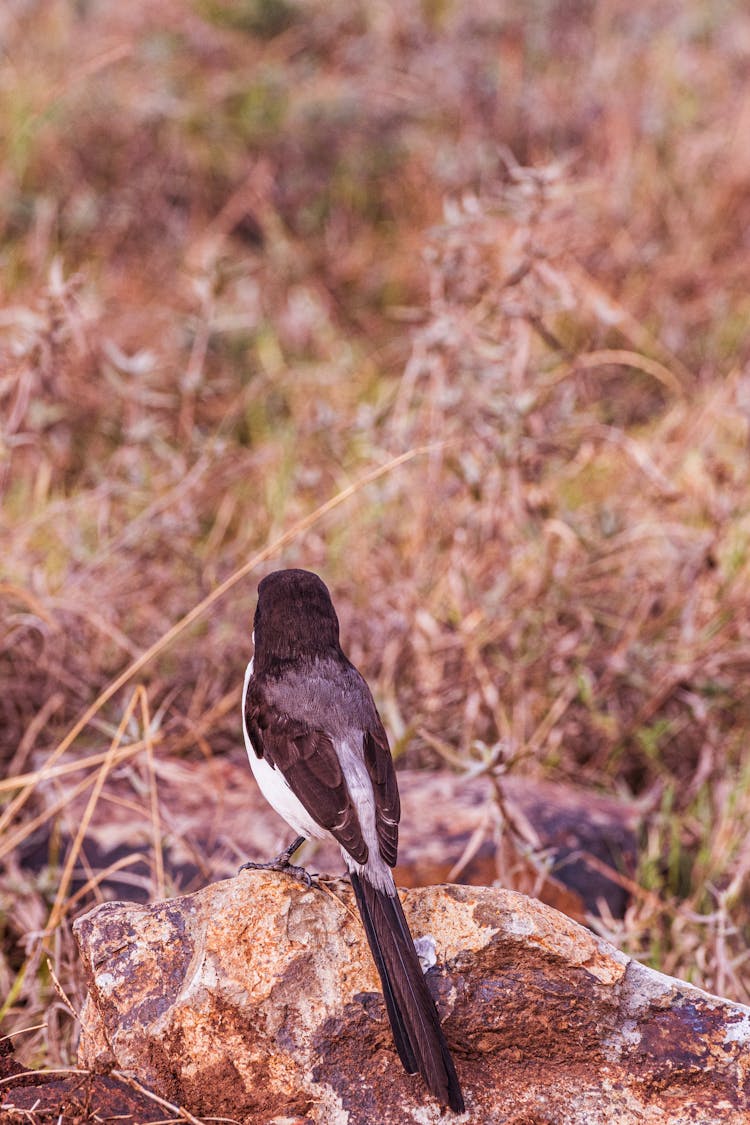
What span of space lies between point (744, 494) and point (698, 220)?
99.4 inches

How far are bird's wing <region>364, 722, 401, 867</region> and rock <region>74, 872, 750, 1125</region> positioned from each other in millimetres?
171

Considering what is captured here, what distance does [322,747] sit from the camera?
2.83 metres

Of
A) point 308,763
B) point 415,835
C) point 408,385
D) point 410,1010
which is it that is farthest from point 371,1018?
point 408,385

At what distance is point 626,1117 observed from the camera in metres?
2.39

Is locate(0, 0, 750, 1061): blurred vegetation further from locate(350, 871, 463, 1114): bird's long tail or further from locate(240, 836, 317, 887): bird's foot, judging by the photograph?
locate(350, 871, 463, 1114): bird's long tail

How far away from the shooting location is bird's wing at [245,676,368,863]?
2709 mm

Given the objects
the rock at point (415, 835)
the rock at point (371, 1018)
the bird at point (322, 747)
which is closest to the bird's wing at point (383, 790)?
the bird at point (322, 747)

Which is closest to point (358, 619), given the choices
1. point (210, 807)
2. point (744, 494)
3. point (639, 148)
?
point (210, 807)

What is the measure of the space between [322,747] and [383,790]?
0.55 ft

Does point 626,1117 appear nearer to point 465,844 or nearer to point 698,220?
point 465,844

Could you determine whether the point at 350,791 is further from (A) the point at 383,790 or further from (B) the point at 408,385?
(B) the point at 408,385

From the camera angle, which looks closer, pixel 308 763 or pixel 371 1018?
pixel 371 1018

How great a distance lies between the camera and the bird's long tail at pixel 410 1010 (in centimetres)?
231

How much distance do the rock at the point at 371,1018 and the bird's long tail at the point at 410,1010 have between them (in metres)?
0.10
